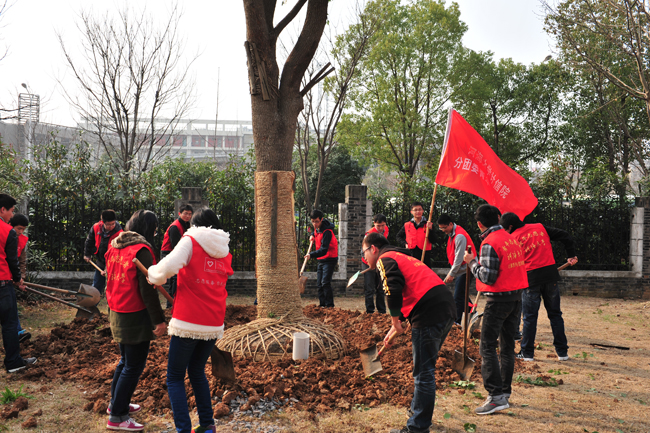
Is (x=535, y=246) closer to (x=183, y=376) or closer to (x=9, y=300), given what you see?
(x=183, y=376)

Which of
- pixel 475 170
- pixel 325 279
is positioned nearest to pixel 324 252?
pixel 325 279

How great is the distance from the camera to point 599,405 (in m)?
4.54

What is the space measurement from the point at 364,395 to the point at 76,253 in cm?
867

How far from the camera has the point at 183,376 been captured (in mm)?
3357

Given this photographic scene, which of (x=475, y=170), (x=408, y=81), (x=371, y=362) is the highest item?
(x=408, y=81)

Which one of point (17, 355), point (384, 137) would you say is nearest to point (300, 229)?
point (17, 355)

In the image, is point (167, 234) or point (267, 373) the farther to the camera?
point (167, 234)

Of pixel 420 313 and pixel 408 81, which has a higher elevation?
pixel 408 81

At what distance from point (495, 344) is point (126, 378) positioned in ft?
10.9

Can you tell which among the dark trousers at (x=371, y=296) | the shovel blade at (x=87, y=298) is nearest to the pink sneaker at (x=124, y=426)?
the shovel blade at (x=87, y=298)

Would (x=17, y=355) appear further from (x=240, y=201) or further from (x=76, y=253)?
(x=240, y=201)

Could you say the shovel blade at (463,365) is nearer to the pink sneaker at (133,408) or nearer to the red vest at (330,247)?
the pink sneaker at (133,408)

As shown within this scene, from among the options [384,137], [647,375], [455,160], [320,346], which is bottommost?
[647,375]

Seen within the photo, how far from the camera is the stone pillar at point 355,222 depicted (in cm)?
1088
